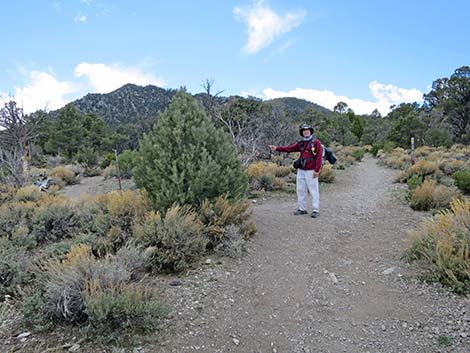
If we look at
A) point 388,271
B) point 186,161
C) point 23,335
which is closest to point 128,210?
point 186,161

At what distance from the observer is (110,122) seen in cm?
5866

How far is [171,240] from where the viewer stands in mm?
4891

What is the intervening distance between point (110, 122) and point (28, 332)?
59.3 metres

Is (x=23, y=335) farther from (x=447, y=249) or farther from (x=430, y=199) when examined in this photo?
(x=430, y=199)

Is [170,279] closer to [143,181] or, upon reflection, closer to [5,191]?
[143,181]

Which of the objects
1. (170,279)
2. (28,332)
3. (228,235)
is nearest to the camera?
(28,332)

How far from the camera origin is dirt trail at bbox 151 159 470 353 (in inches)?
133

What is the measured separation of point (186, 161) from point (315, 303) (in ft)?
10.2

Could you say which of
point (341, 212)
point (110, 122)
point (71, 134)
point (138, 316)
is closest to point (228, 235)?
point (138, 316)

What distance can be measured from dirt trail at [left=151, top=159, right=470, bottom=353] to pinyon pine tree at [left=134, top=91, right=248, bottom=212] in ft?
4.11

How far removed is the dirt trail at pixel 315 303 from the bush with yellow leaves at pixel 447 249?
193 mm

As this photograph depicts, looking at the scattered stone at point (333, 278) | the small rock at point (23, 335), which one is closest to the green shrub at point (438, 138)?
the scattered stone at point (333, 278)

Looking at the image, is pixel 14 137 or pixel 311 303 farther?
pixel 14 137

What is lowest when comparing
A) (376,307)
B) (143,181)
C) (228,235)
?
(376,307)
